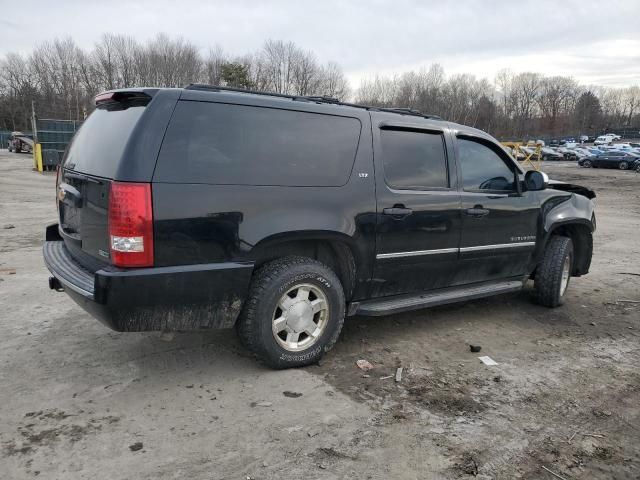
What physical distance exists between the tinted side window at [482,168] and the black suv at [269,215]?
2 centimetres

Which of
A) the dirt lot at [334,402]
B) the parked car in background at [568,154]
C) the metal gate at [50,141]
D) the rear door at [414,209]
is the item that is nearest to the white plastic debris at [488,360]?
the dirt lot at [334,402]

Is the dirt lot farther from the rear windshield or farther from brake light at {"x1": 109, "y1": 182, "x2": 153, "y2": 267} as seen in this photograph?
the rear windshield

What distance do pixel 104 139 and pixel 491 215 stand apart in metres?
3.31

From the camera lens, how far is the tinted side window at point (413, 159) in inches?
163

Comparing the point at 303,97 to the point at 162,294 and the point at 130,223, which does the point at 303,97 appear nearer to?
the point at 130,223

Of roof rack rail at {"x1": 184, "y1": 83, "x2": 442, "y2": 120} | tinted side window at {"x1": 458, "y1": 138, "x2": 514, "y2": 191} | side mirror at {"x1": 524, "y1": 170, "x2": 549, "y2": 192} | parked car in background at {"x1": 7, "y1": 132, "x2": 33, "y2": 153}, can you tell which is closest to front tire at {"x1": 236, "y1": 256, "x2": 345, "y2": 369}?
roof rack rail at {"x1": 184, "y1": 83, "x2": 442, "y2": 120}

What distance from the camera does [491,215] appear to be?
4.76 metres

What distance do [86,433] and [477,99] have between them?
341 feet

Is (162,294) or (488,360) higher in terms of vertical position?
(162,294)

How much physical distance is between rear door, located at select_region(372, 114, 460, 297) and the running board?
0.23 ft

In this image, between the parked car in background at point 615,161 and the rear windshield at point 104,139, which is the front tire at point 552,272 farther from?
the parked car in background at point 615,161

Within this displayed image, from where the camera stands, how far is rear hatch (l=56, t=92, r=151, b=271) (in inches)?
126

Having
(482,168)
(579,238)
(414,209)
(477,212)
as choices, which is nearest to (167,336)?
(414,209)

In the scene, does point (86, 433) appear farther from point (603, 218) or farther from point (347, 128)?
point (603, 218)
